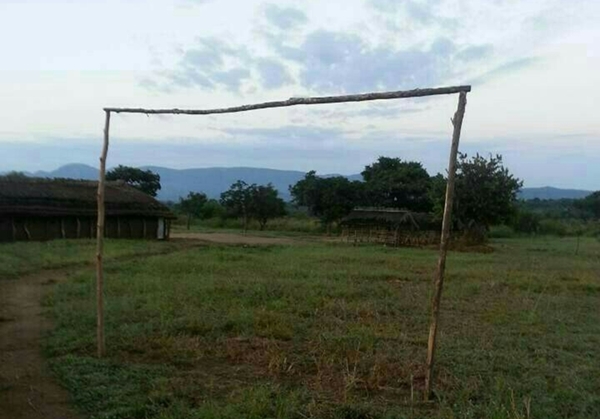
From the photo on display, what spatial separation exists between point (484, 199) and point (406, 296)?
885 inches

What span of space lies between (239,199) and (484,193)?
22089 millimetres

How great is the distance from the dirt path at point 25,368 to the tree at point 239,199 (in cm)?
3829

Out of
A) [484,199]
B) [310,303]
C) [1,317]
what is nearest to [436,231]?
[484,199]

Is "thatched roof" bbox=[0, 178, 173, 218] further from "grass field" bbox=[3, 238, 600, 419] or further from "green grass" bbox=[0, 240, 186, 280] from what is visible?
"grass field" bbox=[3, 238, 600, 419]

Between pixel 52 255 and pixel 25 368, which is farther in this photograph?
pixel 52 255

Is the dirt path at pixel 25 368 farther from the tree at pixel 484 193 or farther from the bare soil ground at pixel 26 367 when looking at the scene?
the tree at pixel 484 193

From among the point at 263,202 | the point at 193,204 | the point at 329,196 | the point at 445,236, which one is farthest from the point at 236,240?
the point at 445,236

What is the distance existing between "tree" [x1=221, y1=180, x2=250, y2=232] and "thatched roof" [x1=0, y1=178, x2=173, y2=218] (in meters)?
16.2

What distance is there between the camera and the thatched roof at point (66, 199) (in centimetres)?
2598

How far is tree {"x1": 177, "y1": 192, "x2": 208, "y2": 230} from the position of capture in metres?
55.7

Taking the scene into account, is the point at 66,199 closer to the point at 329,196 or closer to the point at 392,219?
the point at 392,219

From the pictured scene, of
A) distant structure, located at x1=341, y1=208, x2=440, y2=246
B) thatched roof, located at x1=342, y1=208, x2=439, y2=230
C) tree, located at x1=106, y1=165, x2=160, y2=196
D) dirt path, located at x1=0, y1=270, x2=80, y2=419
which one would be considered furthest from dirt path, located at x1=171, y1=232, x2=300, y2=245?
dirt path, located at x1=0, y1=270, x2=80, y2=419

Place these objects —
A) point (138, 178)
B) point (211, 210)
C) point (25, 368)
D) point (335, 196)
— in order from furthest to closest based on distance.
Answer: point (211, 210), point (138, 178), point (335, 196), point (25, 368)

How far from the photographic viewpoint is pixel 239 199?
49438 mm
